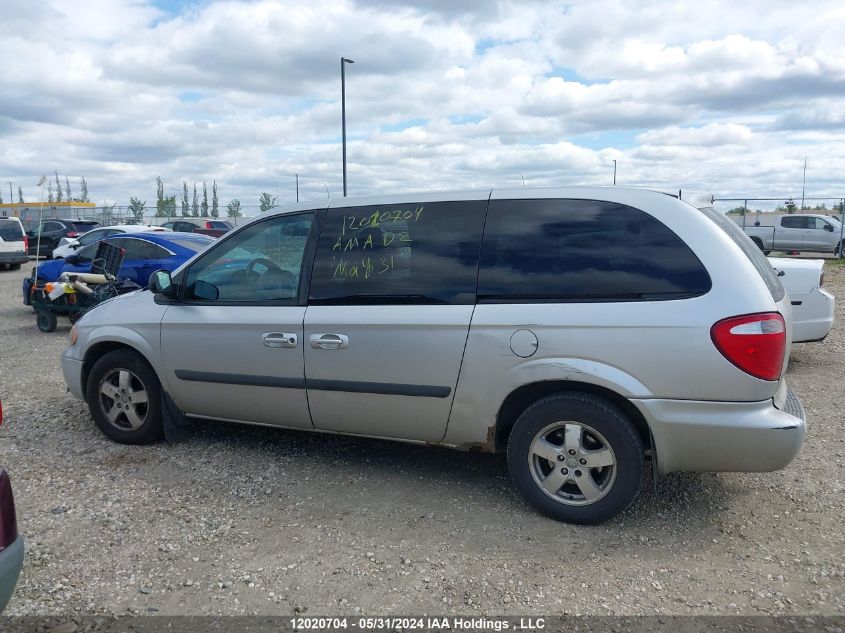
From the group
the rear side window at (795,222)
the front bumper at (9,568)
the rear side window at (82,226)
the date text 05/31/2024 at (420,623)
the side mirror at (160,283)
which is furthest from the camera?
the rear side window at (82,226)

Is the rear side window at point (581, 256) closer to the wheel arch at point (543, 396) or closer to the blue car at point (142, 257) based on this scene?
the wheel arch at point (543, 396)

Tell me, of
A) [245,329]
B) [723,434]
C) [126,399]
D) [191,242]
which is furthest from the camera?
[191,242]

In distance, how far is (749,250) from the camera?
3.90 meters

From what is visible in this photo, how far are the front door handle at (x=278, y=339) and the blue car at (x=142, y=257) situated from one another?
7112 mm

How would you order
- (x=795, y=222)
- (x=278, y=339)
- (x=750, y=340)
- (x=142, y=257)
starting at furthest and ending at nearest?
1. (x=795, y=222)
2. (x=142, y=257)
3. (x=278, y=339)
4. (x=750, y=340)

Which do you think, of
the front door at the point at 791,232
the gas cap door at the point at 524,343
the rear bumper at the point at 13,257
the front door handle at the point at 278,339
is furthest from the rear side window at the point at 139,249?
the front door at the point at 791,232

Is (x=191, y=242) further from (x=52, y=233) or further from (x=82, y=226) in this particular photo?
(x=82, y=226)

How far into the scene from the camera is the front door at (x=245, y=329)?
447 cm

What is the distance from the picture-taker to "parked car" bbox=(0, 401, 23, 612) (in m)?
2.50

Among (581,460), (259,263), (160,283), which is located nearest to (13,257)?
(160,283)

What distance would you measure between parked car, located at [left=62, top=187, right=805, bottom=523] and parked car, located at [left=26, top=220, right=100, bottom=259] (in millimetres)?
23635

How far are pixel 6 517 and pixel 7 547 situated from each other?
0.11 m

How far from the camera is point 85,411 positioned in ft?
20.3

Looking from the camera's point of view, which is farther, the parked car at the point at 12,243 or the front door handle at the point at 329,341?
the parked car at the point at 12,243
